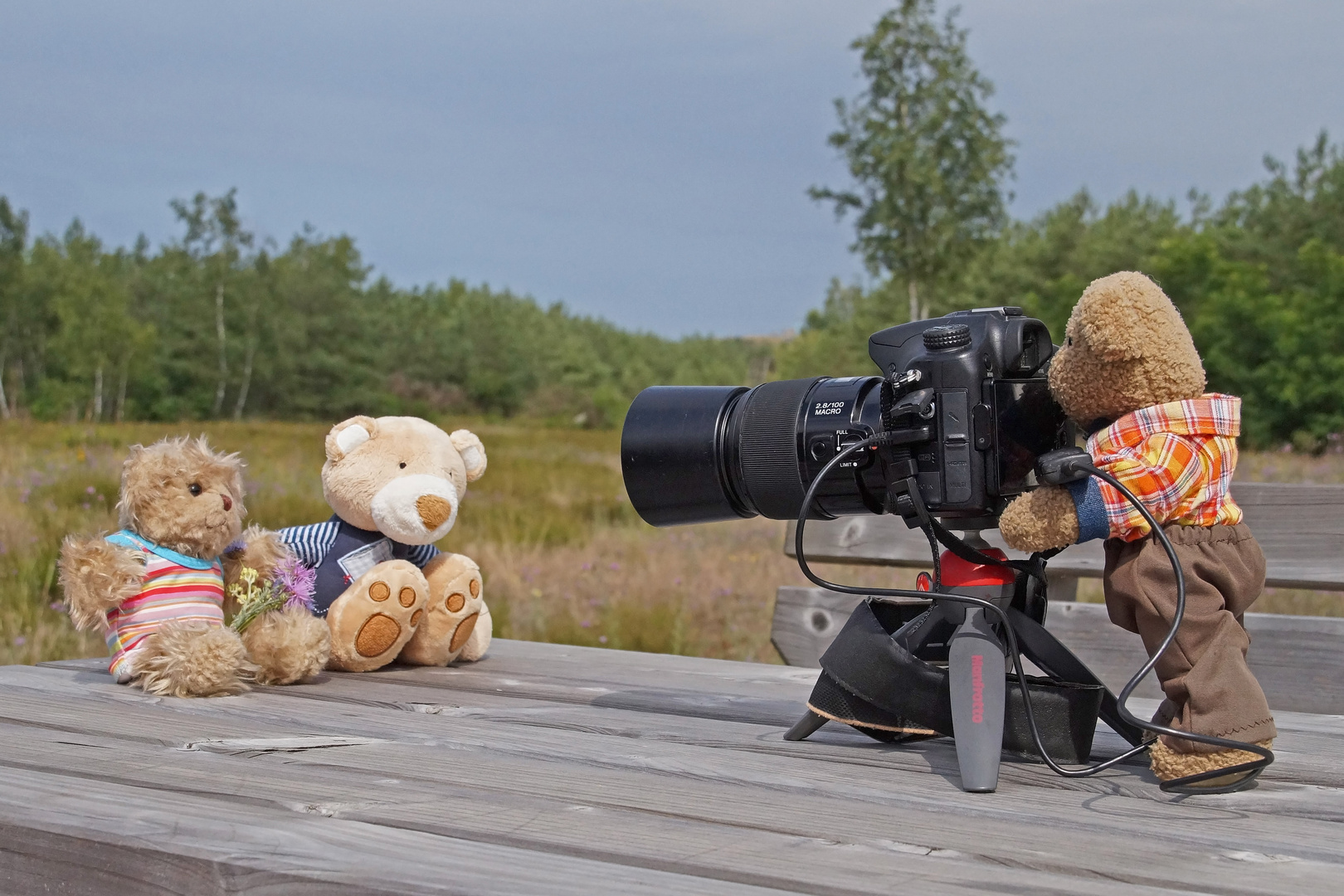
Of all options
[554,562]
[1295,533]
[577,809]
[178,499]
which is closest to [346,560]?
[178,499]

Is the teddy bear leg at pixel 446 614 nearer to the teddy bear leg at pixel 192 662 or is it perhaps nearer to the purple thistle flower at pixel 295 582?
the purple thistle flower at pixel 295 582

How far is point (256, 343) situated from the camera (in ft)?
110

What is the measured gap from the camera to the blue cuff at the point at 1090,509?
1250 mm

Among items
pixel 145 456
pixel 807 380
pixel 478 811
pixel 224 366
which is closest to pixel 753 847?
pixel 478 811

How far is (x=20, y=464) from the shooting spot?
6.34m

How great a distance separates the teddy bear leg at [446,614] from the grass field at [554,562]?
21.2 inches

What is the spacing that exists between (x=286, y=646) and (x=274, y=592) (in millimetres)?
153

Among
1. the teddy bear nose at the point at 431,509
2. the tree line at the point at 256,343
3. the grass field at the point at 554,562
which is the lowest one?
the grass field at the point at 554,562

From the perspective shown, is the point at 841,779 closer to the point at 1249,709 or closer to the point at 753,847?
the point at 753,847

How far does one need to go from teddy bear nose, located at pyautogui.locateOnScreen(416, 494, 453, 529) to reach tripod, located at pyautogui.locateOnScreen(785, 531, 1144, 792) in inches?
32.3

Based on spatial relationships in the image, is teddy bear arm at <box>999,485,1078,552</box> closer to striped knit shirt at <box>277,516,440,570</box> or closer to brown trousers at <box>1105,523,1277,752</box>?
brown trousers at <box>1105,523,1277,752</box>

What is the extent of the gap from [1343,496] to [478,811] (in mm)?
1748

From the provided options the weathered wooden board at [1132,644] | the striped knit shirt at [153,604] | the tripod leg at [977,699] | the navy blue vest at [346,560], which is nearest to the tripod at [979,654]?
the tripod leg at [977,699]

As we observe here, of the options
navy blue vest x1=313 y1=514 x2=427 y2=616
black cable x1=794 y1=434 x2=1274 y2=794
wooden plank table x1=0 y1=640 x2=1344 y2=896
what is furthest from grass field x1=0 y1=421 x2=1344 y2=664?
black cable x1=794 y1=434 x2=1274 y2=794
